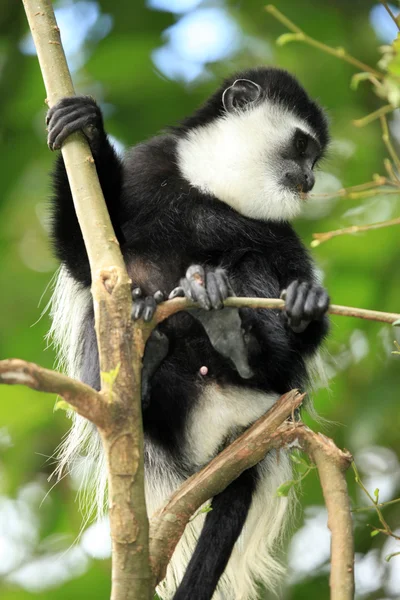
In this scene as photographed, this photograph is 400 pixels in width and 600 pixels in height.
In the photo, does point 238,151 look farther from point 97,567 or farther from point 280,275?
point 97,567

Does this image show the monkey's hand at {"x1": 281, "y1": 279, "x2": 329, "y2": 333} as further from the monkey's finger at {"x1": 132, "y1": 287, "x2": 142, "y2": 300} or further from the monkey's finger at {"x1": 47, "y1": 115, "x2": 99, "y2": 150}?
the monkey's finger at {"x1": 47, "y1": 115, "x2": 99, "y2": 150}

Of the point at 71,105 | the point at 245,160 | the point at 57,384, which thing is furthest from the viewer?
the point at 245,160

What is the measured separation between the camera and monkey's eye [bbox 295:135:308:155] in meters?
2.54

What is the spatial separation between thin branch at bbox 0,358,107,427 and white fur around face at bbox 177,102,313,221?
1.22 meters

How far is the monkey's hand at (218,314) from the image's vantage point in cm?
180

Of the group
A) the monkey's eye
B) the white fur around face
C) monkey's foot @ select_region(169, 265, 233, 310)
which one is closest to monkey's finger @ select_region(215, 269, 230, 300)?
monkey's foot @ select_region(169, 265, 233, 310)

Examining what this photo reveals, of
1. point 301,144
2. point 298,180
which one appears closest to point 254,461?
point 298,180

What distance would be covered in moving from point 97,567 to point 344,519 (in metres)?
1.57

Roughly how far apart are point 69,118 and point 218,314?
1.90 feet

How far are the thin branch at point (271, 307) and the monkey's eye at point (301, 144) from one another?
1.09m

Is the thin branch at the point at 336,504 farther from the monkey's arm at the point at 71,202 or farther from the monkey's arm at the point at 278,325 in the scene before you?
the monkey's arm at the point at 71,202

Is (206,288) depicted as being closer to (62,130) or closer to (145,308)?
(145,308)

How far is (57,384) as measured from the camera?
3.92 ft

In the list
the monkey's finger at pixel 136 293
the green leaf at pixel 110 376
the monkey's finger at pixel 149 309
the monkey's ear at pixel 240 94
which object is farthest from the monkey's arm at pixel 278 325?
the green leaf at pixel 110 376
